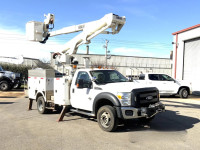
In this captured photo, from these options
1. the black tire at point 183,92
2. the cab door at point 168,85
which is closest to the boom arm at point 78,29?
the cab door at point 168,85

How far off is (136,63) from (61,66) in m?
43.7

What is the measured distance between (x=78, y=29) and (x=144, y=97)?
4996mm

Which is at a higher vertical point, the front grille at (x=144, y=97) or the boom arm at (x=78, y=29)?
the boom arm at (x=78, y=29)

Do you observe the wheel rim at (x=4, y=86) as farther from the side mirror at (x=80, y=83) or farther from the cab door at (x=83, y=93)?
the side mirror at (x=80, y=83)

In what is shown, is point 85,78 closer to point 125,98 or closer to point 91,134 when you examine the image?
point 125,98

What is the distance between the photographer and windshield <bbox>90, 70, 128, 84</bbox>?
22.3 feet

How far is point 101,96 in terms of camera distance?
19.7 ft

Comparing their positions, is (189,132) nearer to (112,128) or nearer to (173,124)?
(173,124)

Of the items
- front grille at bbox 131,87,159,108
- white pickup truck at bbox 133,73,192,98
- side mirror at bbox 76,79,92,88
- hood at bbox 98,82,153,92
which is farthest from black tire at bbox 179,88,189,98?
side mirror at bbox 76,79,92,88

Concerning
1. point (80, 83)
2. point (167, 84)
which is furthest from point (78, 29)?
point (167, 84)

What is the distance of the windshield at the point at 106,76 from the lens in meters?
6.78

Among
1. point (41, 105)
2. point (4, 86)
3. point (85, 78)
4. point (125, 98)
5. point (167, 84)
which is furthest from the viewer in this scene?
point (4, 86)

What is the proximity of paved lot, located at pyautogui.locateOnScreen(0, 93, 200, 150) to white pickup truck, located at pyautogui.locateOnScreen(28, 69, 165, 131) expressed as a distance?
1.42ft

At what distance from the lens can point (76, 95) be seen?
7070 millimetres
